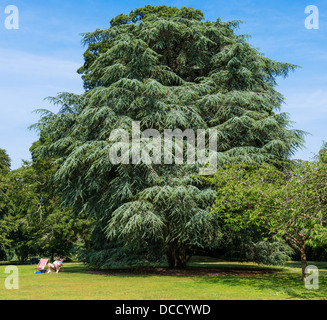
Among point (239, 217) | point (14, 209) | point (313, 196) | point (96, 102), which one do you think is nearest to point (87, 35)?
point (96, 102)

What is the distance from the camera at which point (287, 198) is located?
10992 millimetres

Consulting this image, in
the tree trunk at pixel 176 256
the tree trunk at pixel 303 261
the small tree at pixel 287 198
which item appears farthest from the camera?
the tree trunk at pixel 176 256

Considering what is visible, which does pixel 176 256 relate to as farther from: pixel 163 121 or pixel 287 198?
pixel 287 198

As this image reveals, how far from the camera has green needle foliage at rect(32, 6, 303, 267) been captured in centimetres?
1526

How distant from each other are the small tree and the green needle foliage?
2.07 m

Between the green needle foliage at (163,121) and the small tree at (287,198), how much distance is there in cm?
207

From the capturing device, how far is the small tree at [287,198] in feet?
33.7

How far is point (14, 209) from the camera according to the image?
3709 cm

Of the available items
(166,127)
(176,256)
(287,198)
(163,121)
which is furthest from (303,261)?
(163,121)

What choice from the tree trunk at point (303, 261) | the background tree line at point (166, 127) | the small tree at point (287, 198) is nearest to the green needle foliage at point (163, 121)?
the background tree line at point (166, 127)

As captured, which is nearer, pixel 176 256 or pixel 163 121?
pixel 163 121

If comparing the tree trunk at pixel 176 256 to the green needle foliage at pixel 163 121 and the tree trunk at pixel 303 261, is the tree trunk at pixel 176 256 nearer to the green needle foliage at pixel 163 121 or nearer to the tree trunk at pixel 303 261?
the green needle foliage at pixel 163 121

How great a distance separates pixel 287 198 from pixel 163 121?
24.6 feet
